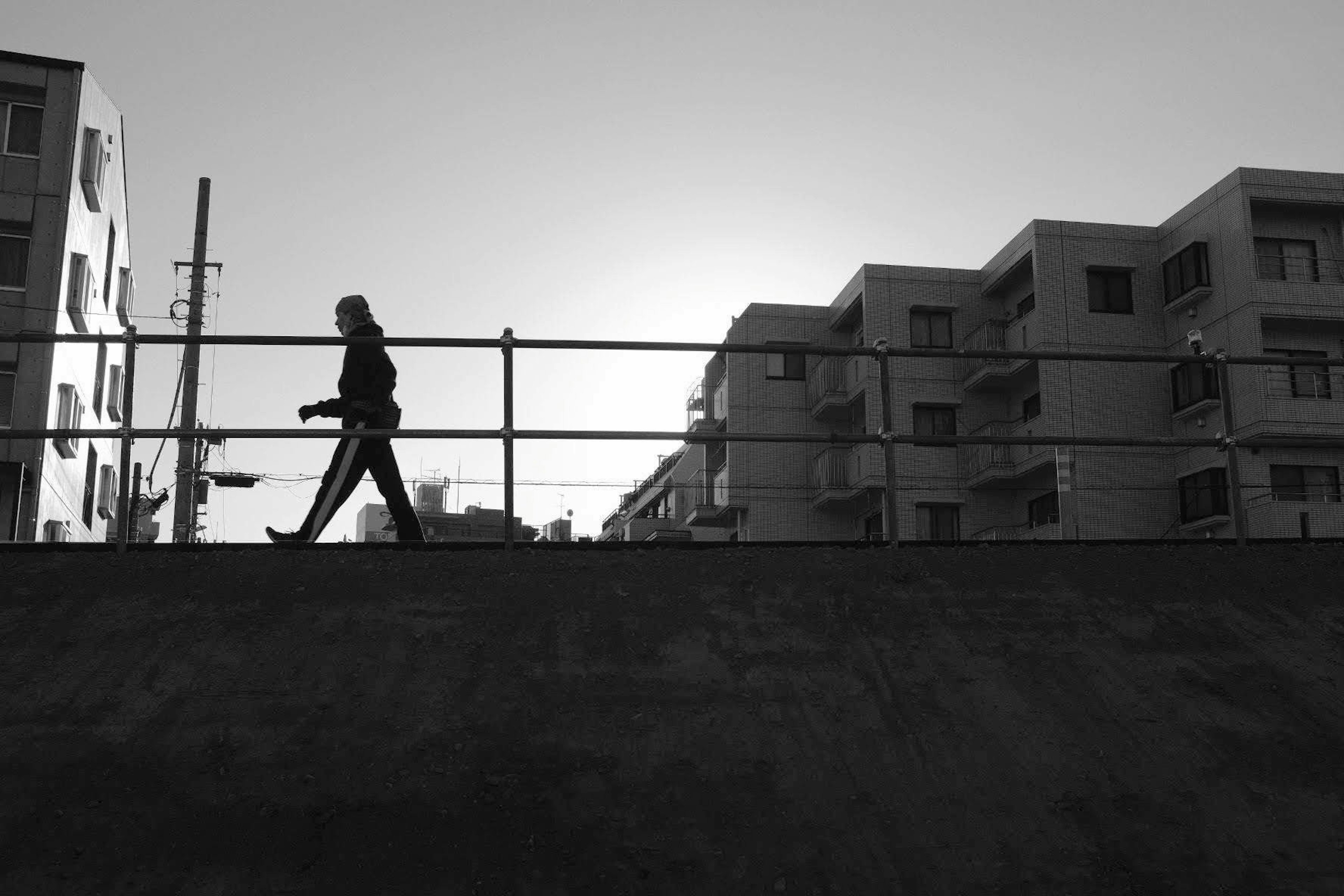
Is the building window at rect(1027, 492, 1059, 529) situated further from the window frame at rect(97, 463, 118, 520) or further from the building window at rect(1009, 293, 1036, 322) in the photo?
the window frame at rect(97, 463, 118, 520)

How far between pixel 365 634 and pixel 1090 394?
35.4 metres

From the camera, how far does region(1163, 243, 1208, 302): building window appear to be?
119ft

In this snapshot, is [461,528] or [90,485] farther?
[90,485]

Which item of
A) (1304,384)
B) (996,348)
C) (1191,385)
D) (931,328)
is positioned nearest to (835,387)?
(931,328)

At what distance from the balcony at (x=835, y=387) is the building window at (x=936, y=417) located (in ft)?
7.15

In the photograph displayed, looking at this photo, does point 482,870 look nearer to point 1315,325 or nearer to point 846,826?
point 846,826

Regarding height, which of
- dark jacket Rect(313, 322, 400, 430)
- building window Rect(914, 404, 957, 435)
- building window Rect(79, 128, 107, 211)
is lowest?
dark jacket Rect(313, 322, 400, 430)

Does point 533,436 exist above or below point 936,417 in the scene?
below

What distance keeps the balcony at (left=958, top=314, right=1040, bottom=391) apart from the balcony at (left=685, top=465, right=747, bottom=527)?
9.05 meters

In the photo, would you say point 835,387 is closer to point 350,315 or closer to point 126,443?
point 350,315

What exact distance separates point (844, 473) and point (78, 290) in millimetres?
24290

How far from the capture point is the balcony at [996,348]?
39812 mm

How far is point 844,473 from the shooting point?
4191 cm

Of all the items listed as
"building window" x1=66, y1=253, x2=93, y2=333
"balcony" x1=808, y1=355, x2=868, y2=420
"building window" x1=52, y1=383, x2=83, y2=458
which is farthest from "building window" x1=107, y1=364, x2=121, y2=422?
"balcony" x1=808, y1=355, x2=868, y2=420
